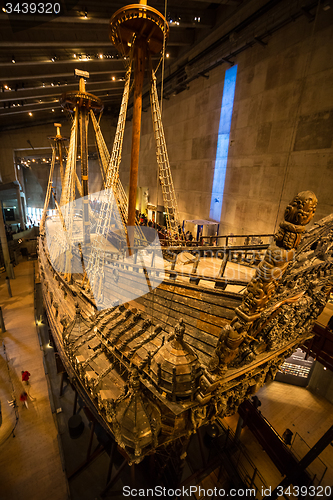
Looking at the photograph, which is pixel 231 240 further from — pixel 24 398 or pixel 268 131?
pixel 24 398

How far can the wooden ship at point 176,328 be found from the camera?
7.20 feet

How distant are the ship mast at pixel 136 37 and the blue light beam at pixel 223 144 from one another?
17.8 feet

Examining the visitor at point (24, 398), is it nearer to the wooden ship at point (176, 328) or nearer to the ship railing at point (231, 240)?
the wooden ship at point (176, 328)

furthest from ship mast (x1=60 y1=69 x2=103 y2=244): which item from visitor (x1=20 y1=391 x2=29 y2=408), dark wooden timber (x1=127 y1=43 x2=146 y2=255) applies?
visitor (x1=20 y1=391 x2=29 y2=408)

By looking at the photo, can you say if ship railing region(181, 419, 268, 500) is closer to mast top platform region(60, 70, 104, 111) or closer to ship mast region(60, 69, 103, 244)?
ship mast region(60, 69, 103, 244)

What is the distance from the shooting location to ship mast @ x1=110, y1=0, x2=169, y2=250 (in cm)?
404

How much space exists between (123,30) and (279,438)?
9539 mm

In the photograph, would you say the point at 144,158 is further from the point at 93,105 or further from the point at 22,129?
the point at 22,129

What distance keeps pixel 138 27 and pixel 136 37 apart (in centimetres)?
19

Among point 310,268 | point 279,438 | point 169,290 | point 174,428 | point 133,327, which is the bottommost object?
point 279,438

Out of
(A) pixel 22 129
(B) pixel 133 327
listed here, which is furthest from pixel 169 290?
(A) pixel 22 129

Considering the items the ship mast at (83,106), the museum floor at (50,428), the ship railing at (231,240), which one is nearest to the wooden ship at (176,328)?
the ship railing at (231,240)

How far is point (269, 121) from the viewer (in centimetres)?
793

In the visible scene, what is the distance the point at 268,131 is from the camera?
26.1 ft
